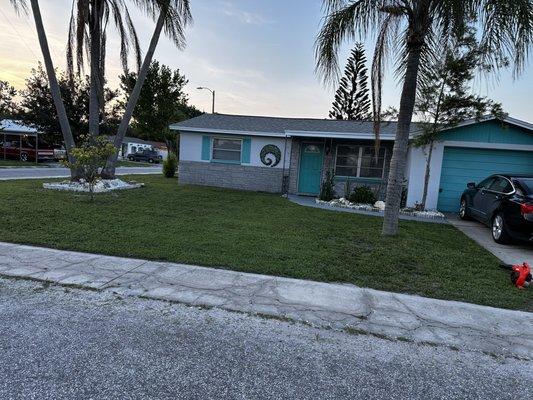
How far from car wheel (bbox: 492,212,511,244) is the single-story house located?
4.29 metres

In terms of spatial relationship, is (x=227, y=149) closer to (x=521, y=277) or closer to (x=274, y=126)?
(x=274, y=126)

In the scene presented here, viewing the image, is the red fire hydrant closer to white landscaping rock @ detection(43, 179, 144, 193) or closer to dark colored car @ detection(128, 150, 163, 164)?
white landscaping rock @ detection(43, 179, 144, 193)

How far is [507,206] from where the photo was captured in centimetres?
804

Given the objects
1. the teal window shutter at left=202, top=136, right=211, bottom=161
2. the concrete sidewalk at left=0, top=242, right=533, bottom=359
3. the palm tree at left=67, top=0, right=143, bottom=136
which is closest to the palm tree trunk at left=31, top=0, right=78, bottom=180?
the palm tree at left=67, top=0, right=143, bottom=136

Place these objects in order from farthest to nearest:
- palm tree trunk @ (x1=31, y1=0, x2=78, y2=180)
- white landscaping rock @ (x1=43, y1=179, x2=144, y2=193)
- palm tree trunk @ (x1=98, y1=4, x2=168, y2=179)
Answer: palm tree trunk @ (x1=98, y1=4, x2=168, y2=179)
white landscaping rock @ (x1=43, y1=179, x2=144, y2=193)
palm tree trunk @ (x1=31, y1=0, x2=78, y2=180)

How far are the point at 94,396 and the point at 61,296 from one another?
1941 millimetres

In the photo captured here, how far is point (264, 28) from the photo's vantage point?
39.4 feet

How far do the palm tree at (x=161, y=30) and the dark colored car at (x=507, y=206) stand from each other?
37.7ft

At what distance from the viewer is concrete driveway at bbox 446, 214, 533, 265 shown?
6.93 meters

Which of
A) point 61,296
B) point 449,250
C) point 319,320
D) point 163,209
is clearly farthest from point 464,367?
point 163,209

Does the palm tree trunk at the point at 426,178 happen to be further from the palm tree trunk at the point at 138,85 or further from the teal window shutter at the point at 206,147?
the palm tree trunk at the point at 138,85

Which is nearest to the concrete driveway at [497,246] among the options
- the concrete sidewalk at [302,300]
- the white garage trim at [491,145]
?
the white garage trim at [491,145]

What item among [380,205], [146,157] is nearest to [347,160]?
[380,205]

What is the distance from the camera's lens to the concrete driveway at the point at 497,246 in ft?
22.7
